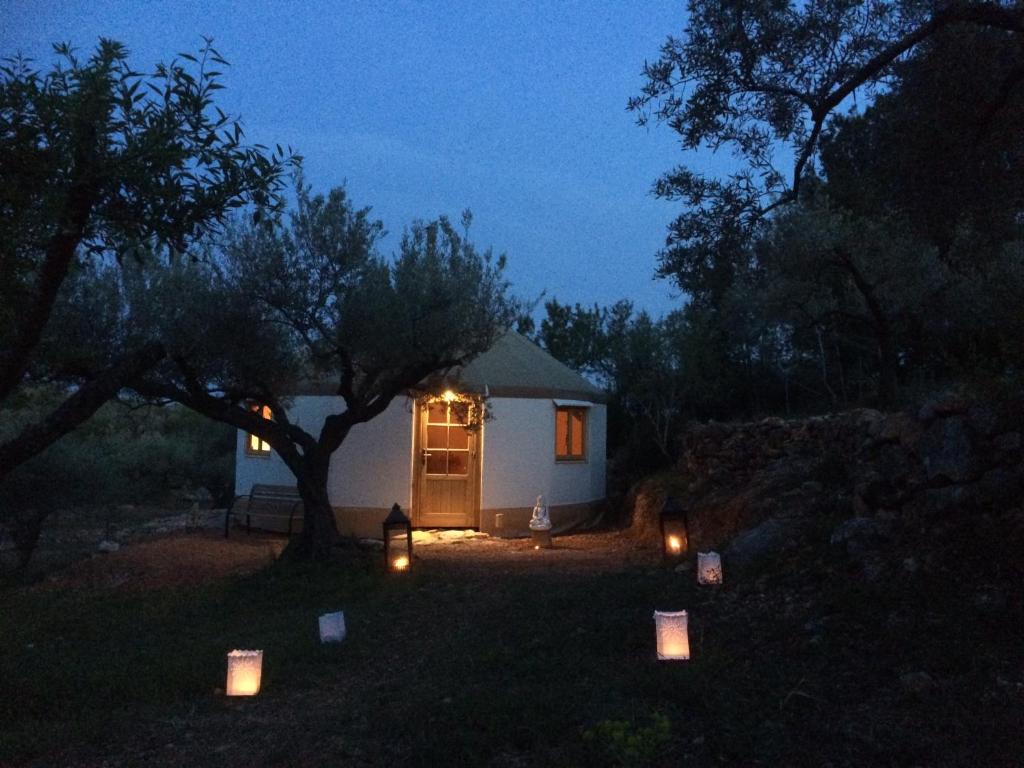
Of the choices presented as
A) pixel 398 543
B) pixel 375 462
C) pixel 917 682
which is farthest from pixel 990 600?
pixel 375 462

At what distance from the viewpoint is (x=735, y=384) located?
1731 cm

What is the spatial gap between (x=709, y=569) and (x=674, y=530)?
2.08 metres

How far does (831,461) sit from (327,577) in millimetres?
5076

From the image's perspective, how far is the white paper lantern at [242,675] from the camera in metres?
5.60

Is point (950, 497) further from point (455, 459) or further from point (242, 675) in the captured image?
point (455, 459)

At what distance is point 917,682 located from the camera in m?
4.28

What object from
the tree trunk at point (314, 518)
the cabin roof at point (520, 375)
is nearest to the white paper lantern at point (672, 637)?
the tree trunk at point (314, 518)

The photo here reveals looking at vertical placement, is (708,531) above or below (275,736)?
above

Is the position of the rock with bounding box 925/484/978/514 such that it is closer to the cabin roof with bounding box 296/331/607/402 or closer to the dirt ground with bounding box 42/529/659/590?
the dirt ground with bounding box 42/529/659/590

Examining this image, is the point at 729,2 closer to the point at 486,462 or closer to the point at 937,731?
the point at 937,731

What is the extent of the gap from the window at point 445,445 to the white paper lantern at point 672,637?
8.66m

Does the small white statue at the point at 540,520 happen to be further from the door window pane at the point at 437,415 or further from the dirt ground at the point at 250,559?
the door window pane at the point at 437,415

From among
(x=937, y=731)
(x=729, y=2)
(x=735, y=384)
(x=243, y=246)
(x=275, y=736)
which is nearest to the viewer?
(x=937, y=731)

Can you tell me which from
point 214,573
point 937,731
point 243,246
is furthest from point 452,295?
point 937,731
